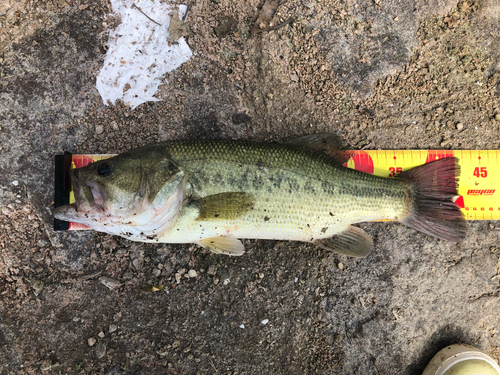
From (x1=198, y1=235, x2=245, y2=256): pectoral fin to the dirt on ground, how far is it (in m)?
0.39

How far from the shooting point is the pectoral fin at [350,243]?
9.85 feet

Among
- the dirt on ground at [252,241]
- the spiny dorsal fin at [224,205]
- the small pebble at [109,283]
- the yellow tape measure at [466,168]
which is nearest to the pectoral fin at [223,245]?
the spiny dorsal fin at [224,205]

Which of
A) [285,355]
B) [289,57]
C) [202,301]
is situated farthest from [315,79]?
[285,355]

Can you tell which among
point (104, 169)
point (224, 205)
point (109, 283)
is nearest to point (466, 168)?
point (224, 205)

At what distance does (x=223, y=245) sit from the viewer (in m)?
2.86

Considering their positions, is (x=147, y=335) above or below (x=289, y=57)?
below

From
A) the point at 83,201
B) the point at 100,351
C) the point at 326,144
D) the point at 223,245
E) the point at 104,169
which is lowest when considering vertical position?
the point at 100,351

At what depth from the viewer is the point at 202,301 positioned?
3.17 meters

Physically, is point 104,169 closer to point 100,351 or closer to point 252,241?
point 252,241

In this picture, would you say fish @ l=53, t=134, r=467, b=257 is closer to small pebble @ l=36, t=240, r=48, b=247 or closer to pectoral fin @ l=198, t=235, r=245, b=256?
pectoral fin @ l=198, t=235, r=245, b=256

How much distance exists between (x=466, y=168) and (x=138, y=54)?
3743mm

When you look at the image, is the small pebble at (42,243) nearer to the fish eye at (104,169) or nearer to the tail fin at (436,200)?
the fish eye at (104,169)

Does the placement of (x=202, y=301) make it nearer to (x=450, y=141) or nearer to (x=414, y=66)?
(x=450, y=141)

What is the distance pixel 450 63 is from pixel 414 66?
16.4 inches
